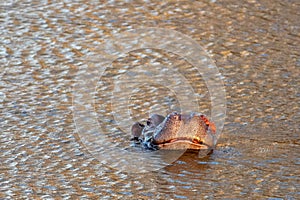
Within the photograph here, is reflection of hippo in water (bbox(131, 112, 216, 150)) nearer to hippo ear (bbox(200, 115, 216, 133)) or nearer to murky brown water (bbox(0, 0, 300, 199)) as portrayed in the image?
hippo ear (bbox(200, 115, 216, 133))

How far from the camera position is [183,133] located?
4078 millimetres

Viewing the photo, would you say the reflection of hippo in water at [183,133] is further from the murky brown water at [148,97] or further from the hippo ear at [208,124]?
the murky brown water at [148,97]

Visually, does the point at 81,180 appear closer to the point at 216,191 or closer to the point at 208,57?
the point at 216,191

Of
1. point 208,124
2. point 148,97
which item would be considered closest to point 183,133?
point 208,124

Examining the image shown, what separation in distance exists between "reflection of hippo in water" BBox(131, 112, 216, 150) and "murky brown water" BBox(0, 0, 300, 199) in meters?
0.10

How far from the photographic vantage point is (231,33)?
19.5 feet

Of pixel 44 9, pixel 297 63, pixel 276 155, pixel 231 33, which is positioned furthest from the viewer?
pixel 44 9

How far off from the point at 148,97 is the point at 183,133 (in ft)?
2.89

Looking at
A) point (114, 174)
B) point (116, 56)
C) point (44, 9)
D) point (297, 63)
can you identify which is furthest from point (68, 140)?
point (44, 9)

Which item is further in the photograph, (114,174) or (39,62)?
(39,62)

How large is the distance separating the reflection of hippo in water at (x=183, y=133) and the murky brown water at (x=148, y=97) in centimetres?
10

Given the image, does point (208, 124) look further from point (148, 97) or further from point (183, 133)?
point (148, 97)

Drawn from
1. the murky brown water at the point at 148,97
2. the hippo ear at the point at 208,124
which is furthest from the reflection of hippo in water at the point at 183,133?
the murky brown water at the point at 148,97

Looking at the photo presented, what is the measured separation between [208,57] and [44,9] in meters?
1.64
